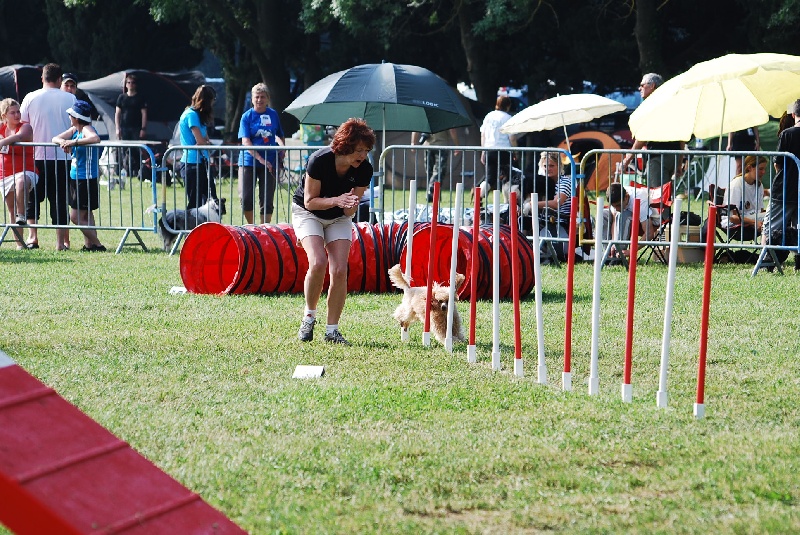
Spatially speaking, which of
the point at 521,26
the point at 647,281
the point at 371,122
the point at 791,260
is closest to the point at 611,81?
the point at 521,26

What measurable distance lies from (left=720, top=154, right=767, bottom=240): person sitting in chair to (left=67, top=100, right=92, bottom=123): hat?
738 cm

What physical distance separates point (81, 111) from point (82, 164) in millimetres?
621

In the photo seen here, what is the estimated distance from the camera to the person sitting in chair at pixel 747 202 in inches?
490

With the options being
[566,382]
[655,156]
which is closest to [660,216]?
[655,156]

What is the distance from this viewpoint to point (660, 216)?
12234 mm

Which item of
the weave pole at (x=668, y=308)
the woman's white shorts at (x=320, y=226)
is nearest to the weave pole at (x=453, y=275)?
the woman's white shorts at (x=320, y=226)

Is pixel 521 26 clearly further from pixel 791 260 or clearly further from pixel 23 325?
pixel 23 325

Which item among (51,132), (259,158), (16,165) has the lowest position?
(16,165)

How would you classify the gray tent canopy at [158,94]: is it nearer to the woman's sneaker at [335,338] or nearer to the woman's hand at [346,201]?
Answer: the woman's sneaker at [335,338]

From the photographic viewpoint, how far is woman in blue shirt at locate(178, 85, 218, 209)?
1322cm

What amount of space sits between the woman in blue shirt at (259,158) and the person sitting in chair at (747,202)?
16.8ft

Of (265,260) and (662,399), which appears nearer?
(662,399)

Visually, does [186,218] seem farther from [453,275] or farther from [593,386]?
[593,386]

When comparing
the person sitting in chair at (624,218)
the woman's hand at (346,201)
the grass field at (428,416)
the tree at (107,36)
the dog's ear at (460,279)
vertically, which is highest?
the tree at (107,36)
